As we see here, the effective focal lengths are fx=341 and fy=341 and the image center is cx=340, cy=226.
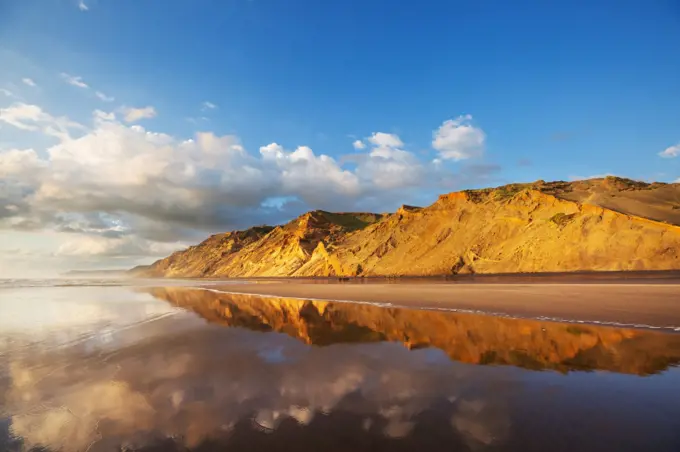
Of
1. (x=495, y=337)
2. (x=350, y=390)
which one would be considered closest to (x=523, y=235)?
(x=495, y=337)

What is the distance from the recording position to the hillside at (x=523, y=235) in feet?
133

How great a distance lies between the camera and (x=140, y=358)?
9.02 meters

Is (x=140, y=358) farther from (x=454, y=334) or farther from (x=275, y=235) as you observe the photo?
(x=275, y=235)

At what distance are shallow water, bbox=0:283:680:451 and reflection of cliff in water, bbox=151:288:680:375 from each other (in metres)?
0.08

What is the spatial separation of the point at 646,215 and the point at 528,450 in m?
52.8

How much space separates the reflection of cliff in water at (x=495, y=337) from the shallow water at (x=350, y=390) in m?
0.08

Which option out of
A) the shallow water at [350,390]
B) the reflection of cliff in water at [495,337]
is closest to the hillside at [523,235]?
the reflection of cliff in water at [495,337]

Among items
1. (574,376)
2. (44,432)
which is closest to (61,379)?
(44,432)

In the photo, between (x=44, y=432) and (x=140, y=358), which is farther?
(x=140, y=358)

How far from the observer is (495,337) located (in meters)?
10.4

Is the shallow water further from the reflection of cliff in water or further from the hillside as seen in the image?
the hillside

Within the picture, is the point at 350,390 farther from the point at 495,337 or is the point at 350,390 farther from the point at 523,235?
the point at 523,235

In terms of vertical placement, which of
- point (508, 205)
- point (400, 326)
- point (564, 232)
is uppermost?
point (508, 205)

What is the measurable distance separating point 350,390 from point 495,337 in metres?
6.19
